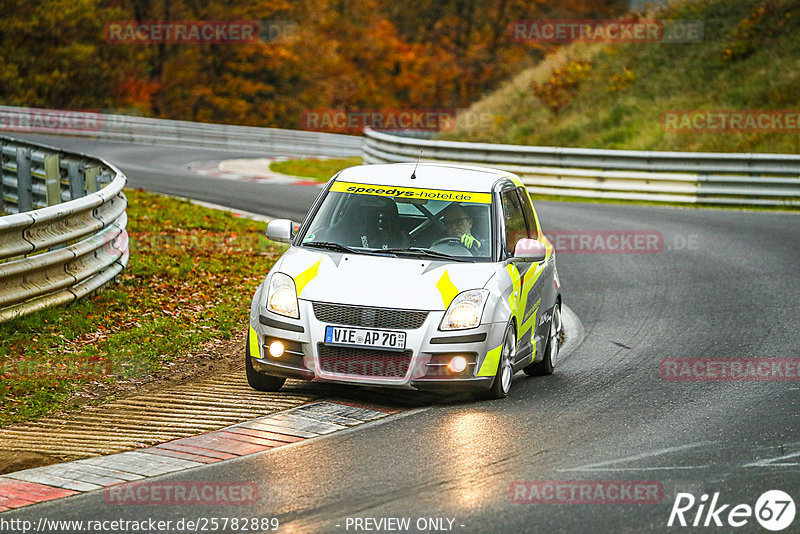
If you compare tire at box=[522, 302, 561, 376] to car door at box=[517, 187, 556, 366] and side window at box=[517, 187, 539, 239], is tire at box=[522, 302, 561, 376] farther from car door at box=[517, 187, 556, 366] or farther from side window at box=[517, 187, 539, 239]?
side window at box=[517, 187, 539, 239]

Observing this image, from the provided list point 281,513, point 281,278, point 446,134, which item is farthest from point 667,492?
point 446,134

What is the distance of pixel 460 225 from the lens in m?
8.98

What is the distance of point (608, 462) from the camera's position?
6.70 m

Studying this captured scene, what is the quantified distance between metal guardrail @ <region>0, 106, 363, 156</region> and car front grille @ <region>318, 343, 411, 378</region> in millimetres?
31973

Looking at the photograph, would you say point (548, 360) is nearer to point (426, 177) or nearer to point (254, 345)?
point (426, 177)

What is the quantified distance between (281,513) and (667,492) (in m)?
2.13

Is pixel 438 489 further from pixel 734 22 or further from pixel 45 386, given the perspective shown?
pixel 734 22

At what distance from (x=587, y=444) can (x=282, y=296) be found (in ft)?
8.35

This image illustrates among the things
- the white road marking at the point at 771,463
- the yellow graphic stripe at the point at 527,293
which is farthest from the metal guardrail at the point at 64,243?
the white road marking at the point at 771,463

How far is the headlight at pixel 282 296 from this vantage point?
816 centimetres

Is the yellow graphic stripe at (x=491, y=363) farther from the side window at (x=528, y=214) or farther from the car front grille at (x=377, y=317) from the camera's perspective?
the side window at (x=528, y=214)

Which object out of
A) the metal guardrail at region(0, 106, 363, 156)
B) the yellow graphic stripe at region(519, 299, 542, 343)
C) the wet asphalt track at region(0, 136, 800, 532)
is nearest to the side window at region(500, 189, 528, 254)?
the yellow graphic stripe at region(519, 299, 542, 343)

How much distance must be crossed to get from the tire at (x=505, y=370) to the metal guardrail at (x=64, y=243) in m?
4.27

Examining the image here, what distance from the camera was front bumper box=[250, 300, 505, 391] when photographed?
793cm
